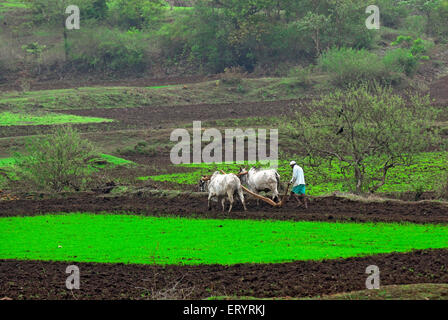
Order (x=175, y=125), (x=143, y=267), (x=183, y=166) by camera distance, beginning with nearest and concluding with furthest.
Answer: (x=143, y=267) → (x=183, y=166) → (x=175, y=125)

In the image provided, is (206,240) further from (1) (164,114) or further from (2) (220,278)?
(1) (164,114)

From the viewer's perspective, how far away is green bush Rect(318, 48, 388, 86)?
200 ft

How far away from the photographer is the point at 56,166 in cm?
3166

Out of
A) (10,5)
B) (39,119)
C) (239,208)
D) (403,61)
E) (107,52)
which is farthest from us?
(10,5)

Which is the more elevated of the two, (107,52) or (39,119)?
(107,52)

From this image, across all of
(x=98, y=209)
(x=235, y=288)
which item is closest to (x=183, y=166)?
(x=98, y=209)

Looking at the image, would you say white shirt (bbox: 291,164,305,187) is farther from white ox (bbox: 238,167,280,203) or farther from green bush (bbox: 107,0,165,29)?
green bush (bbox: 107,0,165,29)

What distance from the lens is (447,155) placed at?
36.4m

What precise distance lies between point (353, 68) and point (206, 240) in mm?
43456

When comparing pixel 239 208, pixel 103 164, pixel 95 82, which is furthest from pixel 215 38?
pixel 239 208

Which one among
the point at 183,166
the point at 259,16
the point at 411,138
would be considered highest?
the point at 259,16

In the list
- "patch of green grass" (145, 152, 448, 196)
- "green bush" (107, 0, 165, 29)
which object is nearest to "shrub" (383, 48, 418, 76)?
"patch of green grass" (145, 152, 448, 196)
